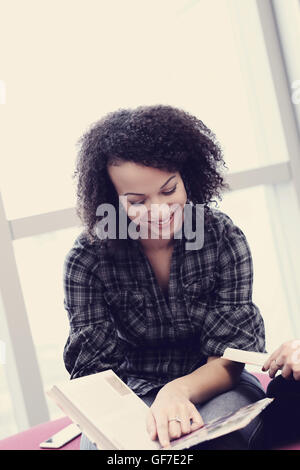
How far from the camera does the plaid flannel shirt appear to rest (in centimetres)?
127

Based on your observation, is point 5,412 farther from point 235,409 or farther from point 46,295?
point 235,409

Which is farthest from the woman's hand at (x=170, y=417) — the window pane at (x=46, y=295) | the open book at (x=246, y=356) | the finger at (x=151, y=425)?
the window pane at (x=46, y=295)

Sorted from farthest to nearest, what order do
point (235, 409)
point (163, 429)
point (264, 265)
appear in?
1. point (264, 265)
2. point (235, 409)
3. point (163, 429)

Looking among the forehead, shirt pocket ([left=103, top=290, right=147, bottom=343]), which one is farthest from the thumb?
the forehead

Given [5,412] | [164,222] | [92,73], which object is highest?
[92,73]

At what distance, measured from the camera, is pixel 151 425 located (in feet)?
3.15

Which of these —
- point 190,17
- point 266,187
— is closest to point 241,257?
point 266,187

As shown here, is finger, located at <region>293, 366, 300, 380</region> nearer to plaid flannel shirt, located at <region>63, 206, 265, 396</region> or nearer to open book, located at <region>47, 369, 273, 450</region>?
open book, located at <region>47, 369, 273, 450</region>

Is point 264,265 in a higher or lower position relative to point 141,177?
lower

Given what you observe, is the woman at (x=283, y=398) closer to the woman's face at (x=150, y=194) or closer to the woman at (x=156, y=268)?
the woman at (x=156, y=268)

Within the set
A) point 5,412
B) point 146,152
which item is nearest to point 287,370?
point 146,152

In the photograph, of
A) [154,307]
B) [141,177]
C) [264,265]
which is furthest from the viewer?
[264,265]

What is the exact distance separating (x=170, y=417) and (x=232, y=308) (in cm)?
38

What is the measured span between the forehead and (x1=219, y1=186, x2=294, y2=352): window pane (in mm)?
1286
